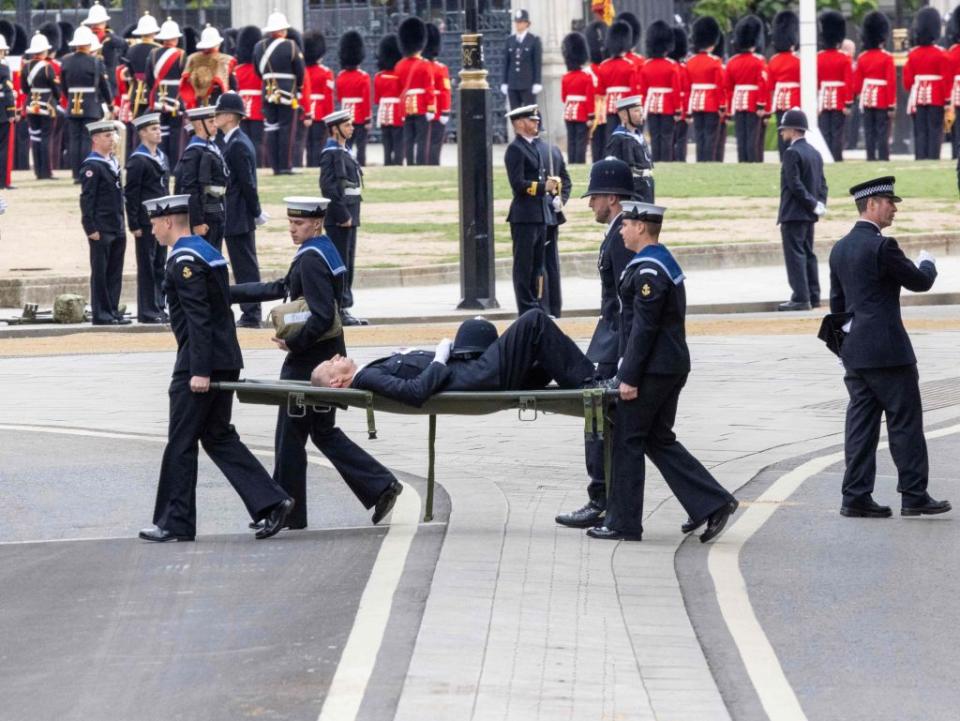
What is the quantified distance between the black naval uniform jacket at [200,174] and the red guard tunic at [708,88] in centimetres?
1955

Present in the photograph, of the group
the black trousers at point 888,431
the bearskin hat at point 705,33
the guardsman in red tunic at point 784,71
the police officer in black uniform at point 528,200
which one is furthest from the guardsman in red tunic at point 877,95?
the black trousers at point 888,431

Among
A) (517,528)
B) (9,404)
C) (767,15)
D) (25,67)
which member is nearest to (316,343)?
(517,528)

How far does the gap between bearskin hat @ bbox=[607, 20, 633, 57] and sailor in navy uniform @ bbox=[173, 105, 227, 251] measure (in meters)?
19.8

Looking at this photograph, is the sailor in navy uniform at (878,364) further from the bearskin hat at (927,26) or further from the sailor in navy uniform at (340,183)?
the bearskin hat at (927,26)

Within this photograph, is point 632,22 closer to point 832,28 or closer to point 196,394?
point 832,28

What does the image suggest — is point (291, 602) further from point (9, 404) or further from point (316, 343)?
point (9, 404)

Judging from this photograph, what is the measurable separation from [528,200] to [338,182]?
1.71 m

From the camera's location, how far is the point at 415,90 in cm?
3756

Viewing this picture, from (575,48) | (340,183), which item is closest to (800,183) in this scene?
(340,183)

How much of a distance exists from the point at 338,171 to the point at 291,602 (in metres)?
11.2

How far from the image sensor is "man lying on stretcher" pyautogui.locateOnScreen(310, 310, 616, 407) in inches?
383

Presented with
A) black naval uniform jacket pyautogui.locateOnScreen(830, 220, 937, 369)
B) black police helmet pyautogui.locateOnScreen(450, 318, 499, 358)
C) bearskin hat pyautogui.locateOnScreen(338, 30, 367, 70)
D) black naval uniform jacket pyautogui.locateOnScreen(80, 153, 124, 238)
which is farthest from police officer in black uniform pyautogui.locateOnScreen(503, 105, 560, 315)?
bearskin hat pyautogui.locateOnScreen(338, 30, 367, 70)

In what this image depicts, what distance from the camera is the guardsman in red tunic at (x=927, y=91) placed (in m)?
36.4

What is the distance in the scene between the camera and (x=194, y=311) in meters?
10.0
